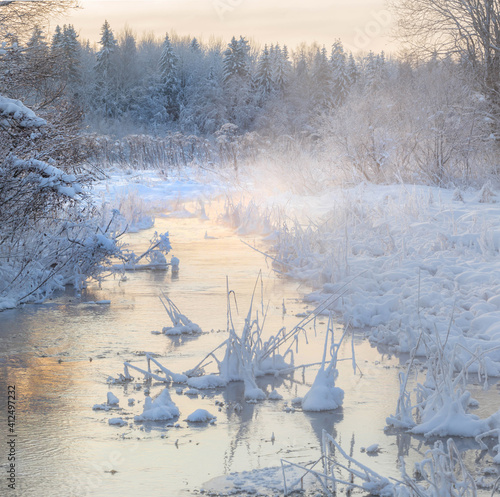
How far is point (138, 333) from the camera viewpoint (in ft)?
24.5

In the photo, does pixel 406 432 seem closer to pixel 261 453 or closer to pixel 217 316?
pixel 261 453

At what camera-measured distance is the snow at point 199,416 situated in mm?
4988

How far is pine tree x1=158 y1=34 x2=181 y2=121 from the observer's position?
200ft

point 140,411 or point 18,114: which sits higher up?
point 18,114

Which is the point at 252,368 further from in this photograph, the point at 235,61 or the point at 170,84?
the point at 170,84

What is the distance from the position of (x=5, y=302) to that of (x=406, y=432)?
534 centimetres

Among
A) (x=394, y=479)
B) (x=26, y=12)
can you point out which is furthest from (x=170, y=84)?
(x=394, y=479)

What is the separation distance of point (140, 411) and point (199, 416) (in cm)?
47

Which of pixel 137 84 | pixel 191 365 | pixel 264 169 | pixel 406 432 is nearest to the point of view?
pixel 406 432

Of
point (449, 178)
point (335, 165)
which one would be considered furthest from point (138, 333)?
point (335, 165)

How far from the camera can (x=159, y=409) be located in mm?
5031

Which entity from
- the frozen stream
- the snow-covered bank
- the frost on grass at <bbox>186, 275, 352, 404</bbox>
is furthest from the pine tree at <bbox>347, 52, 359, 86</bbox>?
the frost on grass at <bbox>186, 275, 352, 404</bbox>

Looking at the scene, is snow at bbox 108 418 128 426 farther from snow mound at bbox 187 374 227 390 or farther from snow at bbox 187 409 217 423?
snow mound at bbox 187 374 227 390

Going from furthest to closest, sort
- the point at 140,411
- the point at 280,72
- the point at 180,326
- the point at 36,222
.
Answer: the point at 280,72 → the point at 36,222 → the point at 180,326 → the point at 140,411
